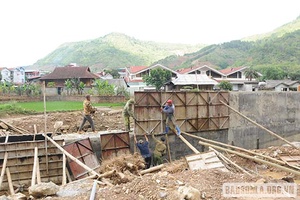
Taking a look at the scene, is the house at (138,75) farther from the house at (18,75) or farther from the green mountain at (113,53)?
the green mountain at (113,53)

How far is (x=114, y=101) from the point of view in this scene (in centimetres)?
3209

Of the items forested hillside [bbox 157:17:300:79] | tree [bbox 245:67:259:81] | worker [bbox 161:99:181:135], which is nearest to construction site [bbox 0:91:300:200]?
worker [bbox 161:99:181:135]

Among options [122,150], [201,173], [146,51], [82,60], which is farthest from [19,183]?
[146,51]

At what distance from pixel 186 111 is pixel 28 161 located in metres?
6.26

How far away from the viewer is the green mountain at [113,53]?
108m

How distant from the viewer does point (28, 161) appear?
998 centimetres

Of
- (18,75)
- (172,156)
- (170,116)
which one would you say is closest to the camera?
(170,116)

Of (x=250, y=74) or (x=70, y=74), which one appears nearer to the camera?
(x=70, y=74)

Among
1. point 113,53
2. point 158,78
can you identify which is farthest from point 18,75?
point 113,53

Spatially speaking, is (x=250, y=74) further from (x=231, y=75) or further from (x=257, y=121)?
(x=257, y=121)

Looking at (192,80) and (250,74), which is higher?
(250,74)

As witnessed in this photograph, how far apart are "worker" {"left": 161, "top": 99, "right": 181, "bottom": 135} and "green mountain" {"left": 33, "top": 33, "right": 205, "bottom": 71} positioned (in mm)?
89855

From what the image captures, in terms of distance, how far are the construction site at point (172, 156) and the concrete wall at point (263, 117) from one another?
0.05 metres

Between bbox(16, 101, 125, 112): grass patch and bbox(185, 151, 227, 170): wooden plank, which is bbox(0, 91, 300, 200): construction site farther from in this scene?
bbox(16, 101, 125, 112): grass patch
